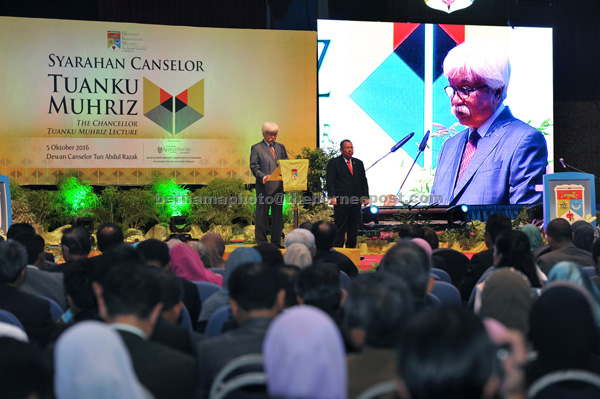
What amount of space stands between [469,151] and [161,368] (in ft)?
33.9

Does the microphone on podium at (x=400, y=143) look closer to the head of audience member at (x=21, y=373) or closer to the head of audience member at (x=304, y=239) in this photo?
the head of audience member at (x=304, y=239)

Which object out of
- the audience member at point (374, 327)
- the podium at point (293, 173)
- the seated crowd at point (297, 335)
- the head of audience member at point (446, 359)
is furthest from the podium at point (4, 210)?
the head of audience member at point (446, 359)

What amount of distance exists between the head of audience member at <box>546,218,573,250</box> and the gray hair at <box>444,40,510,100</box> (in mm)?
7616

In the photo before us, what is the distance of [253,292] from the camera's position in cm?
235

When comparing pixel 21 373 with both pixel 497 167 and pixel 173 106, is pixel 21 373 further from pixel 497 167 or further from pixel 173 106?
pixel 497 167

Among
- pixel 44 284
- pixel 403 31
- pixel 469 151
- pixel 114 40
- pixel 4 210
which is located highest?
pixel 403 31

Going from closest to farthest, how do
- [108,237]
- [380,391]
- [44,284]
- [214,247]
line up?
[380,391], [44,284], [108,237], [214,247]

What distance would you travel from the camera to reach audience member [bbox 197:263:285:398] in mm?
2158

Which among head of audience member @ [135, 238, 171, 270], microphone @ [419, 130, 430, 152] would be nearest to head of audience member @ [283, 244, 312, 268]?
head of audience member @ [135, 238, 171, 270]

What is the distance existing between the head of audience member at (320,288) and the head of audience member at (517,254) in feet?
3.72

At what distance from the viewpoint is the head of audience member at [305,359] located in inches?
58.6

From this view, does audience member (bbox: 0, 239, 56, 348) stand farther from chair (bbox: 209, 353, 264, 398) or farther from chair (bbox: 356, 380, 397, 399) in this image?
chair (bbox: 356, 380, 397, 399)

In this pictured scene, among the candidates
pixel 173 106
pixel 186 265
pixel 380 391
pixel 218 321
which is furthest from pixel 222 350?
pixel 173 106

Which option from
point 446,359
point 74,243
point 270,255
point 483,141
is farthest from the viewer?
point 483,141
